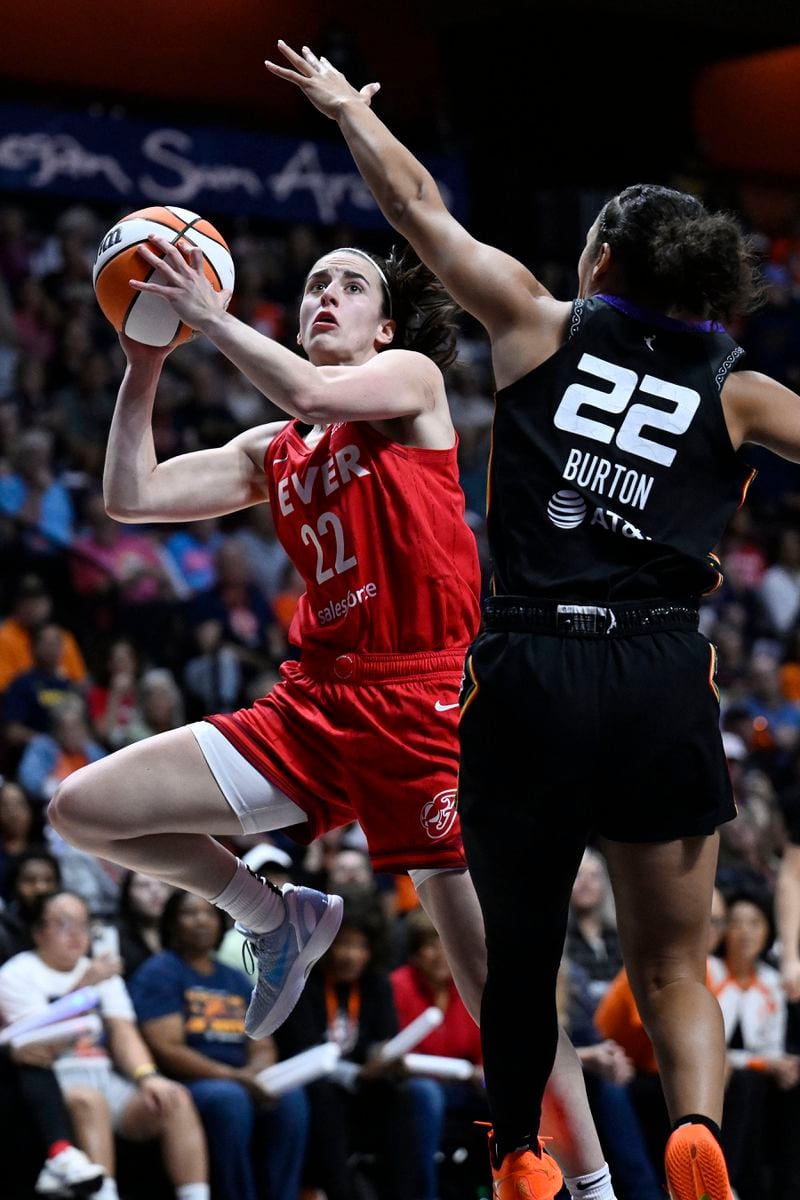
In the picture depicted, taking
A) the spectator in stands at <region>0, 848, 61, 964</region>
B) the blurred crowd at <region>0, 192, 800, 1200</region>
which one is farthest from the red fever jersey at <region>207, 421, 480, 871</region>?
the spectator in stands at <region>0, 848, 61, 964</region>

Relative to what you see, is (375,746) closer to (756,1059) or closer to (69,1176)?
(69,1176)

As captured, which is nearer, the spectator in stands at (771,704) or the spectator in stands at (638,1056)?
the spectator in stands at (638,1056)

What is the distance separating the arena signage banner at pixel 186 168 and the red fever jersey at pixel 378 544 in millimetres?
9320

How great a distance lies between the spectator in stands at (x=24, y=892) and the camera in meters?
7.08

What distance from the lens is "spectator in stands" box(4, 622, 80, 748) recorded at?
356 inches

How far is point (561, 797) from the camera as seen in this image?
3.37 m

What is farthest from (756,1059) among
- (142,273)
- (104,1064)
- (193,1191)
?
(142,273)

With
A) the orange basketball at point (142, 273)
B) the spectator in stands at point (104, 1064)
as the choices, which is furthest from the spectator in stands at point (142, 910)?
the orange basketball at point (142, 273)

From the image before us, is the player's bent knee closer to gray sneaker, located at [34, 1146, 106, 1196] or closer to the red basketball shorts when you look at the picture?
the red basketball shorts

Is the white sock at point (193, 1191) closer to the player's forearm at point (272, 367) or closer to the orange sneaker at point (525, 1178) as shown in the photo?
the orange sneaker at point (525, 1178)

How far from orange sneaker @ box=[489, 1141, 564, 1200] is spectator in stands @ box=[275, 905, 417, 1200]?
369 centimetres

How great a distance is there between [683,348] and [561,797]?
0.91 m

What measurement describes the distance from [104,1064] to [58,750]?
7.29 feet

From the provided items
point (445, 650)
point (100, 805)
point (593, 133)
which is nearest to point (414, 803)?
point (445, 650)
